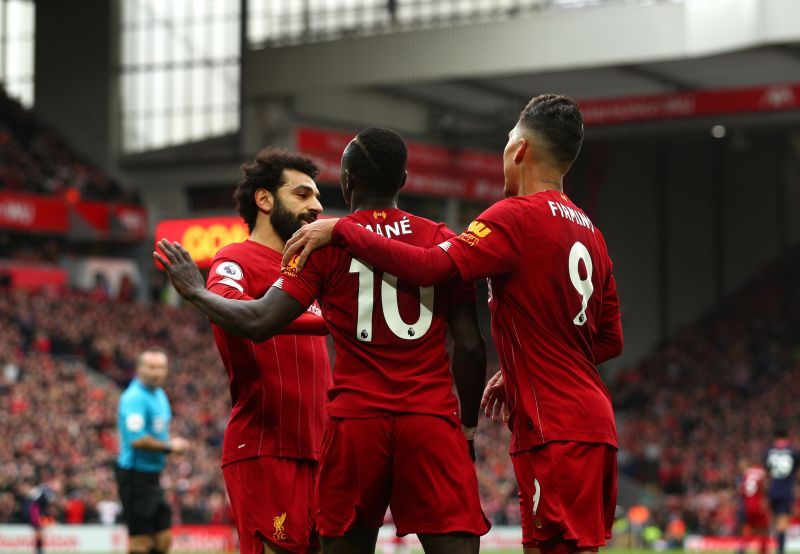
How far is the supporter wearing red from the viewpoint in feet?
70.4

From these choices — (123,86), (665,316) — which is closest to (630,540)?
(665,316)

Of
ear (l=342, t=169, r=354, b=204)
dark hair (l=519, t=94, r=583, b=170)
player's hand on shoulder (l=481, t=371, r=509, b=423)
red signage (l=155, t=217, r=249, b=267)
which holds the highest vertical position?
red signage (l=155, t=217, r=249, b=267)

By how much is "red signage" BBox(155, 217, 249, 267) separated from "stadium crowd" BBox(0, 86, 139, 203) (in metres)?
9.78

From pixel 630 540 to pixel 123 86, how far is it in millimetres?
23418

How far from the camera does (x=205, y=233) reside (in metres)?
31.3

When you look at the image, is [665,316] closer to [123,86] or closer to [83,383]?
[123,86]

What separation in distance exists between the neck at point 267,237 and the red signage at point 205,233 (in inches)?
908

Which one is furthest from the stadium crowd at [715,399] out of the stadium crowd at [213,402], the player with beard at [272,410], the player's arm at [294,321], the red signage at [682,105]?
the player's arm at [294,321]

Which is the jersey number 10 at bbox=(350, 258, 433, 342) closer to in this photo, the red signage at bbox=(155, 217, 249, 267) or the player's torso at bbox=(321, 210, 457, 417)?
the player's torso at bbox=(321, 210, 457, 417)

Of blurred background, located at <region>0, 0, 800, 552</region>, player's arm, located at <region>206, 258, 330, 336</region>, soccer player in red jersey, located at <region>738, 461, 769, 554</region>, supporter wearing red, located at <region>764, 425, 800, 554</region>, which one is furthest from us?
blurred background, located at <region>0, 0, 800, 552</region>

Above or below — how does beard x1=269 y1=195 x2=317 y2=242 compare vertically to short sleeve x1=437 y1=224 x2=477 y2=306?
above

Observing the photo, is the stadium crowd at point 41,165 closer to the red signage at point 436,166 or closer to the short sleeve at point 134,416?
the red signage at point 436,166

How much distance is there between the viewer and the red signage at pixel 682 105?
35500 millimetres

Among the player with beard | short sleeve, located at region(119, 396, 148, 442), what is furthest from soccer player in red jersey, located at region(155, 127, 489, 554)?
short sleeve, located at region(119, 396, 148, 442)
